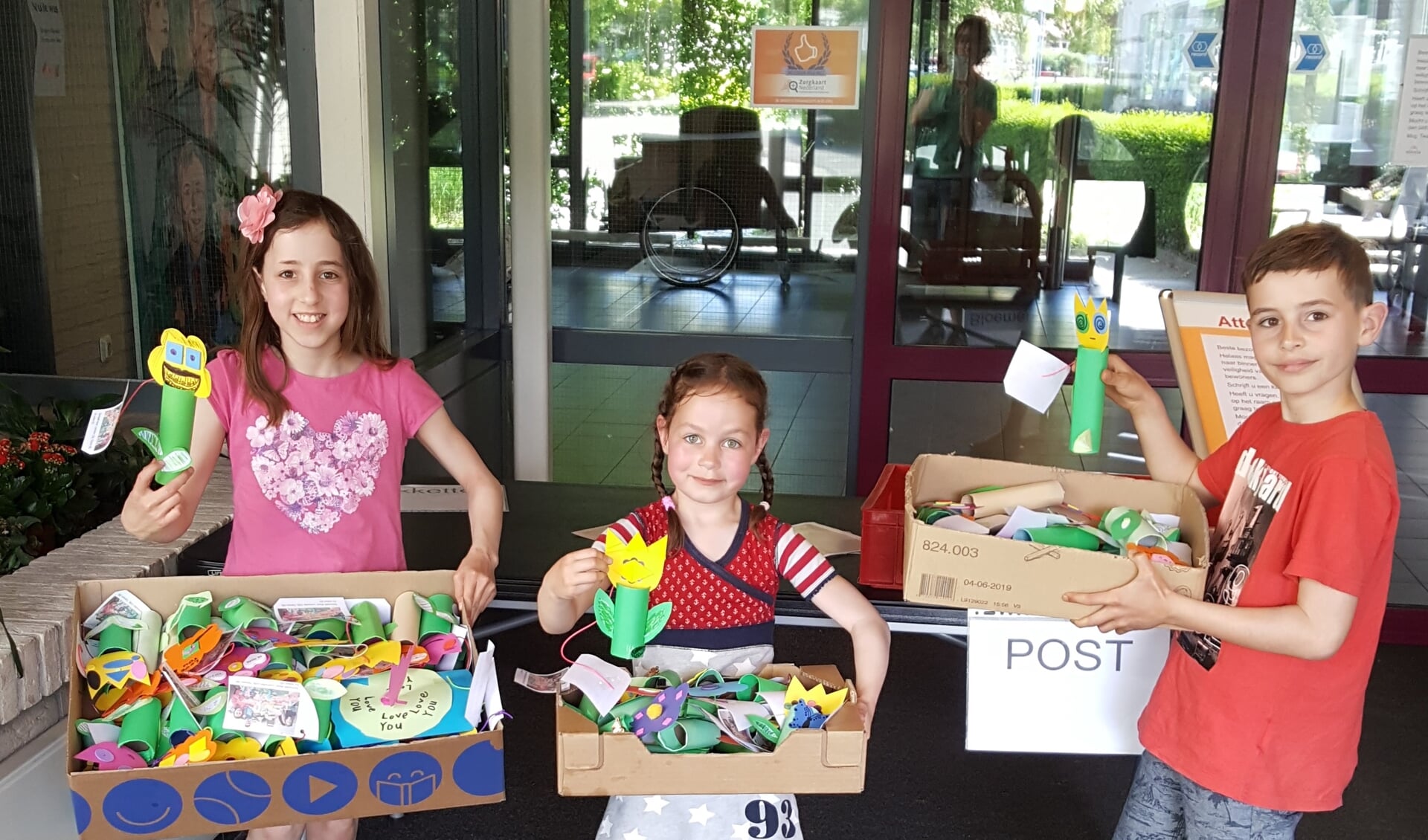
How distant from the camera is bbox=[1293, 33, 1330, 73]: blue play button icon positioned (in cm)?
364

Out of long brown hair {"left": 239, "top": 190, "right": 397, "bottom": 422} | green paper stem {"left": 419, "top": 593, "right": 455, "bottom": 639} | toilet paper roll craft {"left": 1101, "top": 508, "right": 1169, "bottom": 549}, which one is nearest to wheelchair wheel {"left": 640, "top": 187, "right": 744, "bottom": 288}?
long brown hair {"left": 239, "top": 190, "right": 397, "bottom": 422}

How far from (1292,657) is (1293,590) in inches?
4.0

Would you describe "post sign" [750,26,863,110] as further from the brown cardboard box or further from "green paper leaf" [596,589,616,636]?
"green paper leaf" [596,589,616,636]

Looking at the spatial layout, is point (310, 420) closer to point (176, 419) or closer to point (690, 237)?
point (176, 419)

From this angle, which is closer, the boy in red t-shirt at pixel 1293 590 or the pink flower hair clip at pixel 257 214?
the boy in red t-shirt at pixel 1293 590

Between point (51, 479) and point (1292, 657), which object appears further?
point (51, 479)

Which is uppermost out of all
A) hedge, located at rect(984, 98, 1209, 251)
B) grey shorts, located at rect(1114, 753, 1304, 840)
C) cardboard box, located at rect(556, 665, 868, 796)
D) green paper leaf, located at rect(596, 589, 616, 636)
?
hedge, located at rect(984, 98, 1209, 251)

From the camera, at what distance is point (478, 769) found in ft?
5.35

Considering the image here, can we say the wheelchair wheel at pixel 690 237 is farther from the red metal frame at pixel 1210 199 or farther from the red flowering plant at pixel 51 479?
the red flowering plant at pixel 51 479

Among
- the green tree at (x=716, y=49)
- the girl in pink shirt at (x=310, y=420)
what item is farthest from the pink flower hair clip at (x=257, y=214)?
the green tree at (x=716, y=49)

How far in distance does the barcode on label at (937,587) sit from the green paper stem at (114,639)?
3.93ft

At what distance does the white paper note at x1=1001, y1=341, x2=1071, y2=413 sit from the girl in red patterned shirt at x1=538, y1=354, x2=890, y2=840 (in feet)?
1.49

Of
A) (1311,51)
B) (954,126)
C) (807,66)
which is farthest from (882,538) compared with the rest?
(1311,51)

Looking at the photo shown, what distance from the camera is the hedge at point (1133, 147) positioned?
3.81 m
